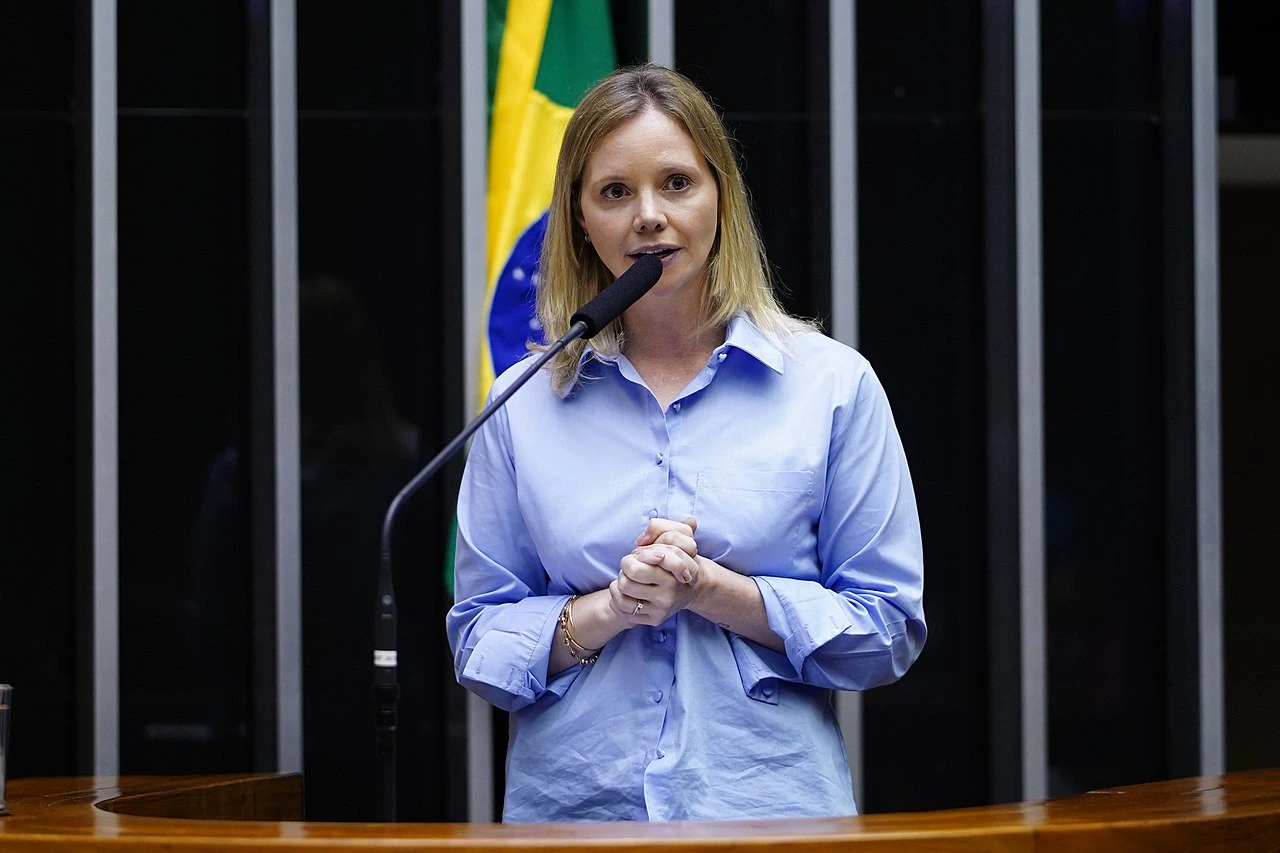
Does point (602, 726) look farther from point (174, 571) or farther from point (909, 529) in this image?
point (174, 571)

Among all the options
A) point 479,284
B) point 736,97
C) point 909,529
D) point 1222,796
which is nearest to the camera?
point 1222,796

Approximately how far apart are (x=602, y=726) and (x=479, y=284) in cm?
193

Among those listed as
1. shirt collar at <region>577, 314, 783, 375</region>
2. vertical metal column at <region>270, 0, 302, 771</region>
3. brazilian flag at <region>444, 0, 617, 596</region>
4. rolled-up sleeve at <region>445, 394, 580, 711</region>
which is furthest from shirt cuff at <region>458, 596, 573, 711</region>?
vertical metal column at <region>270, 0, 302, 771</region>

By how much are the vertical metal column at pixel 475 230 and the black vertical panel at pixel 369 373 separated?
0.09 metres

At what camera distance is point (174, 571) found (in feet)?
→ 11.6

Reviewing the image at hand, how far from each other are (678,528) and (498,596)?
334 millimetres

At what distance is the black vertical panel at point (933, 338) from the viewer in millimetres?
3699

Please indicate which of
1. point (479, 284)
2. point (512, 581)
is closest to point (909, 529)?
point (512, 581)

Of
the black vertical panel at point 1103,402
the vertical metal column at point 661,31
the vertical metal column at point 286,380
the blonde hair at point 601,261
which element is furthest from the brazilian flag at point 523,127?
the blonde hair at point 601,261

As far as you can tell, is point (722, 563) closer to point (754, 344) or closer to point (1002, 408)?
point (754, 344)

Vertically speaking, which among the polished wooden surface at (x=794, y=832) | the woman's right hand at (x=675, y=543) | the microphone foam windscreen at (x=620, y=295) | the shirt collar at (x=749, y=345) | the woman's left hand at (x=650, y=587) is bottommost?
the polished wooden surface at (x=794, y=832)

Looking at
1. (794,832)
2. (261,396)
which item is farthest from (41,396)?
(794,832)

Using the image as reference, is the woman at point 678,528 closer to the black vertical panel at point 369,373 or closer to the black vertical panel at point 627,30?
the black vertical panel at point 369,373

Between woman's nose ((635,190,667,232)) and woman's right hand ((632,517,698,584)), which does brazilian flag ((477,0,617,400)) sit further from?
woman's right hand ((632,517,698,584))
